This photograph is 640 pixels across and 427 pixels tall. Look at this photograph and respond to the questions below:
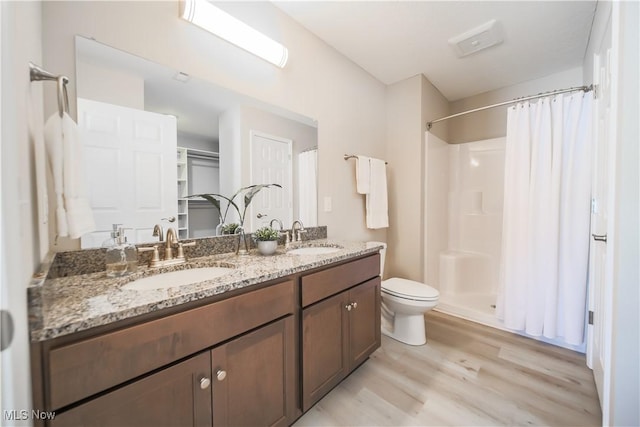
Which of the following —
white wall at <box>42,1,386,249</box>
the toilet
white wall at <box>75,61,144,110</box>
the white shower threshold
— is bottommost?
the white shower threshold

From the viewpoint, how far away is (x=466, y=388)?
1.47 metres

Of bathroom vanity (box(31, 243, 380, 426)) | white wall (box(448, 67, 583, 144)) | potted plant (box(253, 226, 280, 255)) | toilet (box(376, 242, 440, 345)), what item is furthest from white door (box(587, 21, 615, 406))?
potted plant (box(253, 226, 280, 255))

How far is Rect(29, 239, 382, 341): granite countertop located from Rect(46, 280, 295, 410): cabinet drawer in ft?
0.16

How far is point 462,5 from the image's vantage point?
1.55 m

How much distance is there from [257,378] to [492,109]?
3.28m

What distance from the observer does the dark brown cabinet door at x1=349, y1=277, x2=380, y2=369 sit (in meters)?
1.46

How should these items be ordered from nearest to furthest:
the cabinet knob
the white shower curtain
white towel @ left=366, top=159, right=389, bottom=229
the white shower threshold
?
the cabinet knob
the white shower curtain
the white shower threshold
white towel @ left=366, top=159, right=389, bottom=229

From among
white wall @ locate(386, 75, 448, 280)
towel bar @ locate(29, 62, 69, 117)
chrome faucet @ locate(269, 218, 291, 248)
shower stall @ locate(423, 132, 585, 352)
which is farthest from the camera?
shower stall @ locate(423, 132, 585, 352)

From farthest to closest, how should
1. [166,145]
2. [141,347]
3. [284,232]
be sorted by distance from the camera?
[284,232]
[166,145]
[141,347]

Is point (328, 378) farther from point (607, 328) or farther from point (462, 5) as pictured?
point (462, 5)

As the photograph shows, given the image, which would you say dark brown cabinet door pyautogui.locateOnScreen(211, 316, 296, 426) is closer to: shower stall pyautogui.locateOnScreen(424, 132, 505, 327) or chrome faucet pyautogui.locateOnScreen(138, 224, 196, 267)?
chrome faucet pyautogui.locateOnScreen(138, 224, 196, 267)

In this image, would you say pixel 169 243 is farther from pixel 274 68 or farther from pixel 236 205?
pixel 274 68

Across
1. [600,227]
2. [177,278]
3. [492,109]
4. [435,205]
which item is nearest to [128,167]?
[177,278]

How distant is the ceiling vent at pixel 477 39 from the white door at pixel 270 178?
58.7 inches
